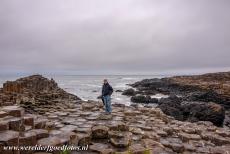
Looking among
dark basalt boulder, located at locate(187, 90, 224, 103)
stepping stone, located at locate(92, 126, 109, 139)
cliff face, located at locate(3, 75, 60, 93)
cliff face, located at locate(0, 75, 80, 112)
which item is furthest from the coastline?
dark basalt boulder, located at locate(187, 90, 224, 103)

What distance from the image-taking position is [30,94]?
14414 millimetres

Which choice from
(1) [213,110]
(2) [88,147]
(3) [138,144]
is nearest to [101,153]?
(2) [88,147]

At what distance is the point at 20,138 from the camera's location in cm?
543

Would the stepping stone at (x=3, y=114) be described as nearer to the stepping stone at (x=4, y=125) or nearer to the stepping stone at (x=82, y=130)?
the stepping stone at (x=4, y=125)

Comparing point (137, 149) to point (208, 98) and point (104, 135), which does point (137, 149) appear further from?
point (208, 98)

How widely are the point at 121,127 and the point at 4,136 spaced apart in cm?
351

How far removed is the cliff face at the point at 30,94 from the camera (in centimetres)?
1210

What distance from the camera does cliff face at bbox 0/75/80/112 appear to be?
12102 mm

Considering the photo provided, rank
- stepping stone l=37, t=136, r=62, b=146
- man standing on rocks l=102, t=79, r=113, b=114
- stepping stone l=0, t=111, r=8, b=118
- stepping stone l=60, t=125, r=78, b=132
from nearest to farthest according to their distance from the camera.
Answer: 1. stepping stone l=37, t=136, r=62, b=146
2. stepping stone l=0, t=111, r=8, b=118
3. stepping stone l=60, t=125, r=78, b=132
4. man standing on rocks l=102, t=79, r=113, b=114

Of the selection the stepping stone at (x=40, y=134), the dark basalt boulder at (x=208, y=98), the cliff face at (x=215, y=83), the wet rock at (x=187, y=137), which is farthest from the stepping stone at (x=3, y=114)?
the cliff face at (x=215, y=83)

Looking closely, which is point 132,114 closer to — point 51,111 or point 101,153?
point 51,111

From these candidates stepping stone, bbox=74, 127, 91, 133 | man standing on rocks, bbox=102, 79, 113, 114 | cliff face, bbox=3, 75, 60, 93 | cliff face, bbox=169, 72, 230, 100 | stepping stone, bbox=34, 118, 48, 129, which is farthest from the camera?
cliff face, bbox=169, 72, 230, 100

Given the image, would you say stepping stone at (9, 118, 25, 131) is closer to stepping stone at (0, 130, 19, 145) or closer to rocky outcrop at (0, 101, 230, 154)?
rocky outcrop at (0, 101, 230, 154)

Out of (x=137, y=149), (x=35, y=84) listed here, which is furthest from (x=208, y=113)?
(x=137, y=149)
